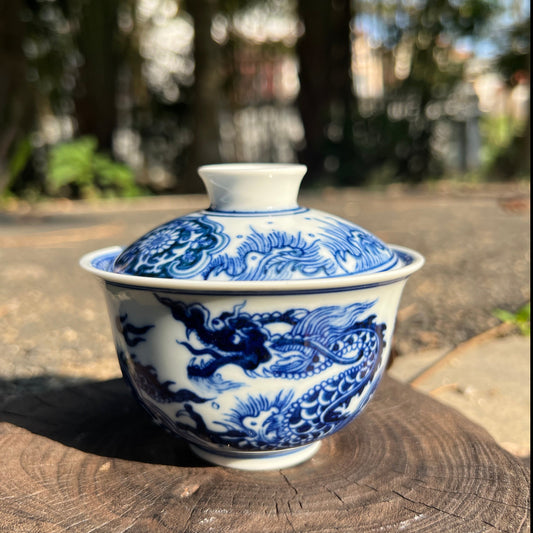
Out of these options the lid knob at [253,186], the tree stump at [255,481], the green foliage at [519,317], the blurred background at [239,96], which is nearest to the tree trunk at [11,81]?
the blurred background at [239,96]

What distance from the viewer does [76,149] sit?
8922mm

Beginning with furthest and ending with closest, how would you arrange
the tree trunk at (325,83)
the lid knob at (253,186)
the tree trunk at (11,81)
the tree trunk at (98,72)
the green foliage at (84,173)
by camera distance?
the tree trunk at (98,72), the tree trunk at (325,83), the green foliage at (84,173), the tree trunk at (11,81), the lid knob at (253,186)

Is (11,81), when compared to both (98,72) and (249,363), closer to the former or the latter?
(98,72)

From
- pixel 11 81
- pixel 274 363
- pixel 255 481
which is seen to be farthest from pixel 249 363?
pixel 11 81

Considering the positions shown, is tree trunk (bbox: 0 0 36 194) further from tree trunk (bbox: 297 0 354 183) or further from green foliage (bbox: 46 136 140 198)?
tree trunk (bbox: 297 0 354 183)

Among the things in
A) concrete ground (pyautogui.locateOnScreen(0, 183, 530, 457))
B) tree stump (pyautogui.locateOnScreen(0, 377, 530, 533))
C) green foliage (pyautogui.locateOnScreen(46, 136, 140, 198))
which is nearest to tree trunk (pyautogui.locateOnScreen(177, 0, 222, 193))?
green foliage (pyautogui.locateOnScreen(46, 136, 140, 198))

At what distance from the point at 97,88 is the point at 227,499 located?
957cm

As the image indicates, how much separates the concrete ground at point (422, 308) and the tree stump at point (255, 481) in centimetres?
102

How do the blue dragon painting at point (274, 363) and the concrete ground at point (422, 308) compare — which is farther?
the concrete ground at point (422, 308)

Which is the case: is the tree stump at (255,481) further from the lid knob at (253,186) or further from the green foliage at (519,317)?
the green foliage at (519,317)

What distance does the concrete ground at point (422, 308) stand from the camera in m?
2.58

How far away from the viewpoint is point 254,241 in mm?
1071

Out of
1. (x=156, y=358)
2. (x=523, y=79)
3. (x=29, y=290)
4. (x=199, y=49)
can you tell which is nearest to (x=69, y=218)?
(x=29, y=290)

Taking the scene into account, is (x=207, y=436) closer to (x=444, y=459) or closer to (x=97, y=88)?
(x=444, y=459)
